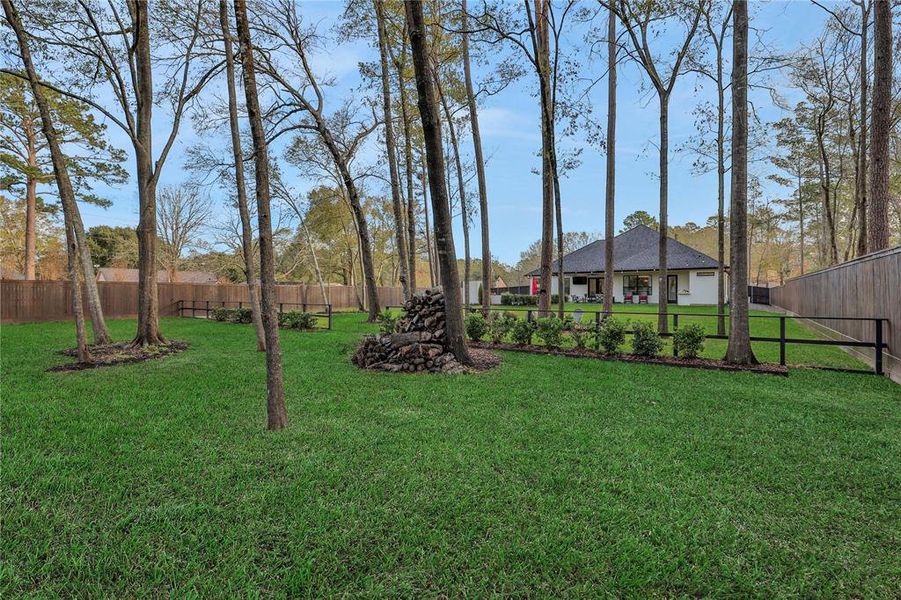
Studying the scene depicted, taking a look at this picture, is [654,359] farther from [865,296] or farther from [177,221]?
[177,221]

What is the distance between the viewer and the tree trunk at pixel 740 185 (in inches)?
209

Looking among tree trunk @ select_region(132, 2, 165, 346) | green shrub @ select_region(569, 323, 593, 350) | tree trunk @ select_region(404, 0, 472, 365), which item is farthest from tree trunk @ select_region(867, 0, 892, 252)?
tree trunk @ select_region(132, 2, 165, 346)

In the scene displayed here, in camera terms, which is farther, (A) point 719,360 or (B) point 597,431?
(A) point 719,360

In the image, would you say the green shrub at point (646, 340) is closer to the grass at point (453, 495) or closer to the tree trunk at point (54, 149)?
the grass at point (453, 495)

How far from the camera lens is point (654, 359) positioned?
590 cm

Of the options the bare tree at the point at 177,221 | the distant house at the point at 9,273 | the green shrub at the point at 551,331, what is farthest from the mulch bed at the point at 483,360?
the distant house at the point at 9,273

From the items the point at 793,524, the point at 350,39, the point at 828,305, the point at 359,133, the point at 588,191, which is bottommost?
the point at 793,524

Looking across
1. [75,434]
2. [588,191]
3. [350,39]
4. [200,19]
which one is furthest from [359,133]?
[75,434]

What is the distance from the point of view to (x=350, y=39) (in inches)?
369

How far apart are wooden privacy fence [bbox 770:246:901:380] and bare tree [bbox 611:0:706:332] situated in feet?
8.78

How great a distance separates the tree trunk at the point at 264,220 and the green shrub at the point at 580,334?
5.02 metres

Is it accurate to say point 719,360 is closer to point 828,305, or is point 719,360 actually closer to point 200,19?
Answer: point 828,305

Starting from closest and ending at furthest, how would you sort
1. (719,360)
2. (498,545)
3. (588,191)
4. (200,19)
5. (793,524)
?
(498,545), (793,524), (719,360), (200,19), (588,191)

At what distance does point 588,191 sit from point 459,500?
12.0 meters
